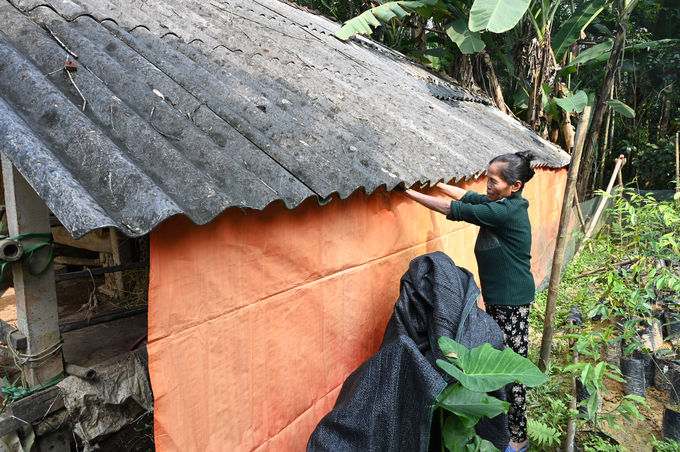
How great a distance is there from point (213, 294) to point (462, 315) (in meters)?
1.31

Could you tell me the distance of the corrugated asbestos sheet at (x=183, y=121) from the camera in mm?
1532

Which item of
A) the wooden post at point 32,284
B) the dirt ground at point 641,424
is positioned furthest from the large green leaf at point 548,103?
the wooden post at point 32,284

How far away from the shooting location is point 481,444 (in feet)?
7.02

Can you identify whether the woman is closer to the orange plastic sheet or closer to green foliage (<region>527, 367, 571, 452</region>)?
green foliage (<region>527, 367, 571, 452</region>)

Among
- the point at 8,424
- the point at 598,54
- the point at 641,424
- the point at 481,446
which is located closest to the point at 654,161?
the point at 598,54

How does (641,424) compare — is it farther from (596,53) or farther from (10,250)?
(596,53)

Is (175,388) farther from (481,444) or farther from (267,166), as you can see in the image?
(481,444)

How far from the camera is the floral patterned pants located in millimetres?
3041

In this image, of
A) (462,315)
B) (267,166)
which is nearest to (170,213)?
(267,166)

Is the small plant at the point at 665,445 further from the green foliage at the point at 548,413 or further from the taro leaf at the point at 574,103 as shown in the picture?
the taro leaf at the point at 574,103

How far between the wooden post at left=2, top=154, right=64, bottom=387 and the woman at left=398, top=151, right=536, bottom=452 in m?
1.99

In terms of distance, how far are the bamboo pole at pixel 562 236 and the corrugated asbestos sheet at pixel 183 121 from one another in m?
0.77

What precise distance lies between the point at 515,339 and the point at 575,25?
25.3 feet

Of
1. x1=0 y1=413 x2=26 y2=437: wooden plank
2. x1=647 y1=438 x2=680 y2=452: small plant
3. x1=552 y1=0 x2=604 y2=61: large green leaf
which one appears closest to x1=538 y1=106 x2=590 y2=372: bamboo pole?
x1=647 y1=438 x2=680 y2=452: small plant
